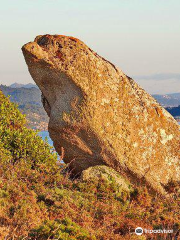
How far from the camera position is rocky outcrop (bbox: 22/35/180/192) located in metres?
11.2

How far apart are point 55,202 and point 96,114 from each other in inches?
143

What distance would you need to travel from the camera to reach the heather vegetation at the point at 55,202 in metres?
7.12

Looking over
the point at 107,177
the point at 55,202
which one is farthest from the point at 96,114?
the point at 55,202

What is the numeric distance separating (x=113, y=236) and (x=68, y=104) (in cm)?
485

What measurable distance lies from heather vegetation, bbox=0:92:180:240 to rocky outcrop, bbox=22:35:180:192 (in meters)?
0.72

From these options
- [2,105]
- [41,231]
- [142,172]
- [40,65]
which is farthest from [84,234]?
[2,105]

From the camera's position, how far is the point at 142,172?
1167 centimetres

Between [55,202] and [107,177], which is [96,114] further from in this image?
[55,202]

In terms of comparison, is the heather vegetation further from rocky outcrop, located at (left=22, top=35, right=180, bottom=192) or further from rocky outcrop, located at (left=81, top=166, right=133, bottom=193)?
rocky outcrop, located at (left=22, top=35, right=180, bottom=192)

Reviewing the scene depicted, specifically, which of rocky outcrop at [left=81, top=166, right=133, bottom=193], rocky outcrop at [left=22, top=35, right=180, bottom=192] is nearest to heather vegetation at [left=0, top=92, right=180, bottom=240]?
rocky outcrop at [left=81, top=166, right=133, bottom=193]

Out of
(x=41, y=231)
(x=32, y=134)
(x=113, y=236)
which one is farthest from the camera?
(x=32, y=134)

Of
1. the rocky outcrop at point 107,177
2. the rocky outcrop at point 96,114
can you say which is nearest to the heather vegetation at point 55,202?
the rocky outcrop at point 107,177

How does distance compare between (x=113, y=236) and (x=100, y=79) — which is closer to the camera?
(x=113, y=236)

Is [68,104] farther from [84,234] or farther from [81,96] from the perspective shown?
[84,234]
